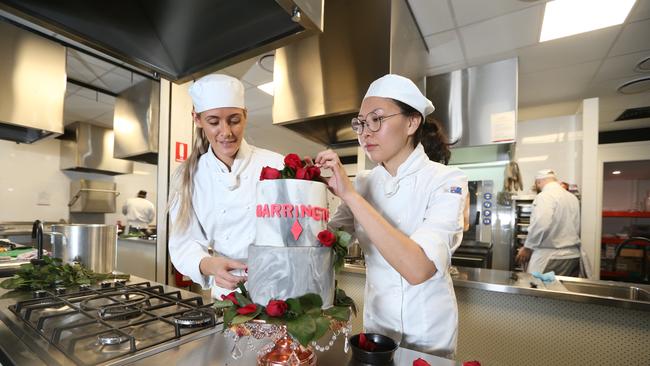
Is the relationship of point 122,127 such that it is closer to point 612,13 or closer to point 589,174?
point 612,13

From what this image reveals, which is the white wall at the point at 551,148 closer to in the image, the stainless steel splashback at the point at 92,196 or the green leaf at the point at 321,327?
the green leaf at the point at 321,327

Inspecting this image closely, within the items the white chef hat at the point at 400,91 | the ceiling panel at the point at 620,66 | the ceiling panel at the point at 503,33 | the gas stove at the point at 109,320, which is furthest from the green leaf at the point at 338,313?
the ceiling panel at the point at 620,66

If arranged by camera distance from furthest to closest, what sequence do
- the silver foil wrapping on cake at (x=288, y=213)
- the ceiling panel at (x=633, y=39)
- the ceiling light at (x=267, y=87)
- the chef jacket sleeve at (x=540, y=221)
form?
the ceiling light at (x=267, y=87) < the chef jacket sleeve at (x=540, y=221) < the ceiling panel at (x=633, y=39) < the silver foil wrapping on cake at (x=288, y=213)

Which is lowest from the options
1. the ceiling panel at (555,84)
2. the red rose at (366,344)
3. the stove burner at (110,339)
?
the stove burner at (110,339)

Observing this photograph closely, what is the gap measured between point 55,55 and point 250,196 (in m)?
2.03

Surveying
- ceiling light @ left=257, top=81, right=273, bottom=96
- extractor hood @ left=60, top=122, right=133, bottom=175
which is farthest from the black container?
ceiling light @ left=257, top=81, right=273, bottom=96

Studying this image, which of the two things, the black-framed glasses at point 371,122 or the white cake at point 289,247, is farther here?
the black-framed glasses at point 371,122

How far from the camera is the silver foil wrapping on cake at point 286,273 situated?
24.4 inches

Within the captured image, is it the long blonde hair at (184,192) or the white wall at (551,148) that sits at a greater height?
the white wall at (551,148)

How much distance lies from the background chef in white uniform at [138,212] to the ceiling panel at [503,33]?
294cm

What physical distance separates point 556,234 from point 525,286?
6.49 feet

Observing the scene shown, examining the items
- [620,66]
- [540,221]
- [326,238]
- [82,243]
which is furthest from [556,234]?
[82,243]

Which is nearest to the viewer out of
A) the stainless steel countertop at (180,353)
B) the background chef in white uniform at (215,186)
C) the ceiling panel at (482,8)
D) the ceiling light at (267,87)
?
the stainless steel countertop at (180,353)

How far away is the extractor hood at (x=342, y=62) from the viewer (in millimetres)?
1973
